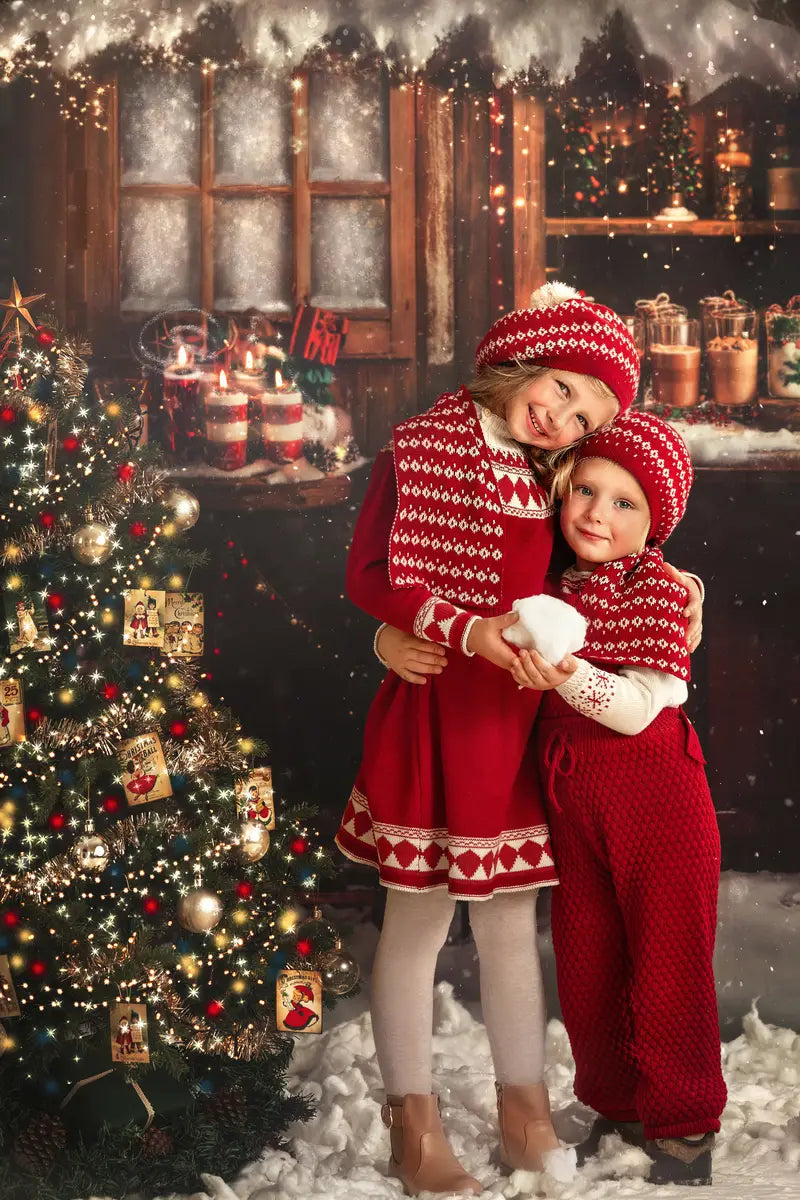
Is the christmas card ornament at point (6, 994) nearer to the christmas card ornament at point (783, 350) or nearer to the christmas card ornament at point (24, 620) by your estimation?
the christmas card ornament at point (24, 620)

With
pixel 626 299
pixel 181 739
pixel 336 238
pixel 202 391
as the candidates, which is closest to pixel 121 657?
pixel 181 739

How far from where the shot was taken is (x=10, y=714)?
7.63ft

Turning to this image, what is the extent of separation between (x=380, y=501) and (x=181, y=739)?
65cm

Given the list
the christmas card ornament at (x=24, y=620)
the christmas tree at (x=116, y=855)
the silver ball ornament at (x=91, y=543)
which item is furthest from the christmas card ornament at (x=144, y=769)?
the silver ball ornament at (x=91, y=543)

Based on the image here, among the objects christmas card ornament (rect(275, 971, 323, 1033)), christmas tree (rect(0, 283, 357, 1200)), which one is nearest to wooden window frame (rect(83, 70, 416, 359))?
christmas tree (rect(0, 283, 357, 1200))

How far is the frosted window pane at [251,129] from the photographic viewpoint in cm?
300

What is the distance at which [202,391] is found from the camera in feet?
9.99

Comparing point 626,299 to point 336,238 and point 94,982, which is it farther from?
point 94,982

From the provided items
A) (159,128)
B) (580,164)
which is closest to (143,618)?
(159,128)

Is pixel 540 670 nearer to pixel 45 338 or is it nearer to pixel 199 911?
pixel 199 911

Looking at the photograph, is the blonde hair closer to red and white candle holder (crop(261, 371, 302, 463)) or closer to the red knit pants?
the red knit pants

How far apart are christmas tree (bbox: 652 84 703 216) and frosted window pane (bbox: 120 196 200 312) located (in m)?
1.15

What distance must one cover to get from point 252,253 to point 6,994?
1.81 meters

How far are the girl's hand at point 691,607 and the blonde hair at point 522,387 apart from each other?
0.83 ft
